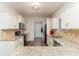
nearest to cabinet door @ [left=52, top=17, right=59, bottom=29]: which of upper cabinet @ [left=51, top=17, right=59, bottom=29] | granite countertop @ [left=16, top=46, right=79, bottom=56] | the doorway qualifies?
upper cabinet @ [left=51, top=17, right=59, bottom=29]

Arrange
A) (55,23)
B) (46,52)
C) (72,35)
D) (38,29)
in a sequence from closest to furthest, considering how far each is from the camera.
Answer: (46,52), (38,29), (55,23), (72,35)

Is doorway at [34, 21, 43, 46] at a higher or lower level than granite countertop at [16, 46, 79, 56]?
higher

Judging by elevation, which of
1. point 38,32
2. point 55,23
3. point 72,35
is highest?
point 55,23

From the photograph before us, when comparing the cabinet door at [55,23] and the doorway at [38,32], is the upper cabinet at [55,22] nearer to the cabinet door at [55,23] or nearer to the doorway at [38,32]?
the cabinet door at [55,23]

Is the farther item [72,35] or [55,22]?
[72,35]

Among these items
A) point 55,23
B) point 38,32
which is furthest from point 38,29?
point 55,23

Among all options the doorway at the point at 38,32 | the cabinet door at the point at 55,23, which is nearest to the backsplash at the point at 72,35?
the cabinet door at the point at 55,23

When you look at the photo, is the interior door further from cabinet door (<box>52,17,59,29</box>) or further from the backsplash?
the backsplash

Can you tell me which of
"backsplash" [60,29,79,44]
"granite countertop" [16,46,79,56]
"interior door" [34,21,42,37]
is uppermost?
"interior door" [34,21,42,37]

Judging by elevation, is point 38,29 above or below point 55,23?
below

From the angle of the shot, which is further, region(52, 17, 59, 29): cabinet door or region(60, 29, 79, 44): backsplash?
region(60, 29, 79, 44): backsplash

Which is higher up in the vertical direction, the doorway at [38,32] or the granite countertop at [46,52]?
the doorway at [38,32]

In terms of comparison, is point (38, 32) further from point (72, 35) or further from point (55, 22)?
point (72, 35)

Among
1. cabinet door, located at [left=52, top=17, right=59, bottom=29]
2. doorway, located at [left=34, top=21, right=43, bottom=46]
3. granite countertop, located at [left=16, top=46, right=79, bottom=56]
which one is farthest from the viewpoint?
cabinet door, located at [left=52, top=17, right=59, bottom=29]
